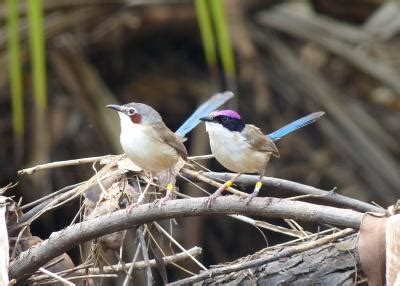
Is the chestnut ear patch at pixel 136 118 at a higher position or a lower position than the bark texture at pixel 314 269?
higher

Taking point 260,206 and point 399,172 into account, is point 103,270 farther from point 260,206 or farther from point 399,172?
point 399,172

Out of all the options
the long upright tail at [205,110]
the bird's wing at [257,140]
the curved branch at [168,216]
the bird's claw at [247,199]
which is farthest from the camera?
the long upright tail at [205,110]

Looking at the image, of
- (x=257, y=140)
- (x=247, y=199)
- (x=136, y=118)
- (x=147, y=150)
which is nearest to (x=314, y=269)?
(x=247, y=199)

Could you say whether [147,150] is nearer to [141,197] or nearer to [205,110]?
[141,197]

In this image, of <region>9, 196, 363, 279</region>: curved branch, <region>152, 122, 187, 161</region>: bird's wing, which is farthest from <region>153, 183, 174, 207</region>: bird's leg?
<region>152, 122, 187, 161</region>: bird's wing

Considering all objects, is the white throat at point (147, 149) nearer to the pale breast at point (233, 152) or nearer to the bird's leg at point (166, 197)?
the bird's leg at point (166, 197)

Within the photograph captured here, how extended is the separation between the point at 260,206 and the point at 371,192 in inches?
128

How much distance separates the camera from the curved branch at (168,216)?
8.72 feet

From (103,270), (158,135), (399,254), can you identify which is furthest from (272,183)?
(399,254)

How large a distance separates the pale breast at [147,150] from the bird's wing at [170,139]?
18mm

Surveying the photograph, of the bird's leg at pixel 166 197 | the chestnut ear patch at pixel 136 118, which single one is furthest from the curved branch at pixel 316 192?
the chestnut ear patch at pixel 136 118

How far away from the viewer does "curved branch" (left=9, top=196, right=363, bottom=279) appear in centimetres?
266

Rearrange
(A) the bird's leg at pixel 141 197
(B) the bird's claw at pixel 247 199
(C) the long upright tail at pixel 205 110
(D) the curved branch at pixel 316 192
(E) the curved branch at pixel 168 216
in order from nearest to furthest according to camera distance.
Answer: (E) the curved branch at pixel 168 216 < (B) the bird's claw at pixel 247 199 < (A) the bird's leg at pixel 141 197 < (D) the curved branch at pixel 316 192 < (C) the long upright tail at pixel 205 110

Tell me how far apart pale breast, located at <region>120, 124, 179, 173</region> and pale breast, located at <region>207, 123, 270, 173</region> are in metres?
0.18
